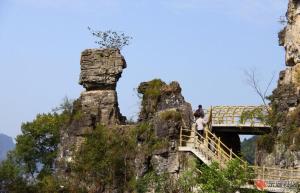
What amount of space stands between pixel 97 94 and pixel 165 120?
460cm

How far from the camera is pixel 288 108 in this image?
28.1 m

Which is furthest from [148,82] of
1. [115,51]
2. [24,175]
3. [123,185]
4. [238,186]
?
[24,175]

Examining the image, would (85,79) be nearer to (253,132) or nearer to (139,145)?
(139,145)

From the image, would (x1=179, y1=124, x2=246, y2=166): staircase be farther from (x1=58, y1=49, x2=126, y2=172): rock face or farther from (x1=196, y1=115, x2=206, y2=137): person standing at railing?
(x1=58, y1=49, x2=126, y2=172): rock face

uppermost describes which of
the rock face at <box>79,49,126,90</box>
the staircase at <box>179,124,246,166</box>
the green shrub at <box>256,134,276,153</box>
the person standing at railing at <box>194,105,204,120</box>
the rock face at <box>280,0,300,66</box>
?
the rock face at <box>280,0,300,66</box>

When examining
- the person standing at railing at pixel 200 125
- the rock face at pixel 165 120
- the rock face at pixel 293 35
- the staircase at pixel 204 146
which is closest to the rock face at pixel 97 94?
the rock face at pixel 165 120

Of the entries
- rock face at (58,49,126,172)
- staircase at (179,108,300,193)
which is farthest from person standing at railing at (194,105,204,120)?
rock face at (58,49,126,172)

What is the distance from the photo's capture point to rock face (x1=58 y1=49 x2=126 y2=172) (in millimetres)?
27922

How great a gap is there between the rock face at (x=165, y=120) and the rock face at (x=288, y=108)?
4.14 metres

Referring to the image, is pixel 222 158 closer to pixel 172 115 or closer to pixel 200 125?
pixel 200 125

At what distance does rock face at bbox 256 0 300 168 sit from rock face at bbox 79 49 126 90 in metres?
7.20

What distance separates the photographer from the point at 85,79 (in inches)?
1125

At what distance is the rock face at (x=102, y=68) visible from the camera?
2844 cm

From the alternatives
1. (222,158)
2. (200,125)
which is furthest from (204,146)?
(200,125)
